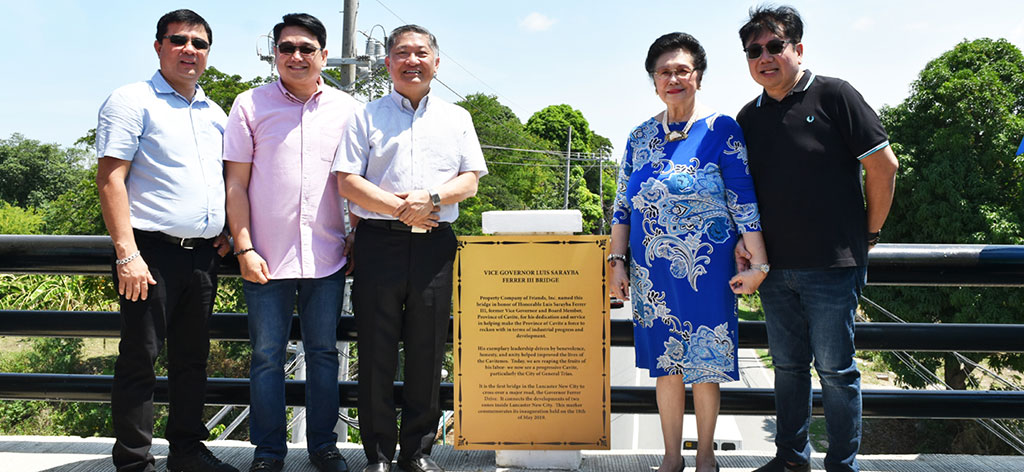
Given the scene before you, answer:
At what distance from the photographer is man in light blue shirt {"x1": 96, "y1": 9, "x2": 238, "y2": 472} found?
2.79 metres

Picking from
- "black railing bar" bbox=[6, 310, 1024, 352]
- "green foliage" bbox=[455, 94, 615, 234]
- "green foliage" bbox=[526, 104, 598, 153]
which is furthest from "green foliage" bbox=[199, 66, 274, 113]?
"green foliage" bbox=[526, 104, 598, 153]

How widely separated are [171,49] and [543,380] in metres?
2.19

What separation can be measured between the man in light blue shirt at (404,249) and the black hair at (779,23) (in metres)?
1.25

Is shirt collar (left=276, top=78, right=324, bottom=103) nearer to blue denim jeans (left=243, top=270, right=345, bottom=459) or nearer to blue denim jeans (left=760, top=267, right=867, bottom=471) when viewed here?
blue denim jeans (left=243, top=270, right=345, bottom=459)

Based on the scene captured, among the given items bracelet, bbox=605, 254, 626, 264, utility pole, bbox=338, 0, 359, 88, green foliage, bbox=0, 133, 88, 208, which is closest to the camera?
bracelet, bbox=605, 254, 626, 264

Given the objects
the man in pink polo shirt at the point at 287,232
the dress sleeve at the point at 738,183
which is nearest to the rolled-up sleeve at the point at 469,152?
the man in pink polo shirt at the point at 287,232

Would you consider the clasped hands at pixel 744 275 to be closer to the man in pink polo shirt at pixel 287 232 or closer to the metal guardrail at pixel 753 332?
the metal guardrail at pixel 753 332

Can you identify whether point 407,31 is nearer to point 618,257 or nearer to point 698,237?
point 618,257

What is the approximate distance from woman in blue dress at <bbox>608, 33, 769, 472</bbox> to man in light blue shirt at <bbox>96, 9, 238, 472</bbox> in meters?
1.87

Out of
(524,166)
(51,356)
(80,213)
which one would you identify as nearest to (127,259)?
(80,213)

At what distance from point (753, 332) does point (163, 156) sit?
2703 millimetres

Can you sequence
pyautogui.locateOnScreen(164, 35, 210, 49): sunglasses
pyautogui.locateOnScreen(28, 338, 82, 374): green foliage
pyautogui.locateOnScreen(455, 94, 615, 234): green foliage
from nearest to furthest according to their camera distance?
pyautogui.locateOnScreen(164, 35, 210, 49): sunglasses < pyautogui.locateOnScreen(28, 338, 82, 374): green foliage < pyautogui.locateOnScreen(455, 94, 615, 234): green foliage

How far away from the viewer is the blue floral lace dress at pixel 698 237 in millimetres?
2850

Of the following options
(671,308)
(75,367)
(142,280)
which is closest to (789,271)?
(671,308)
